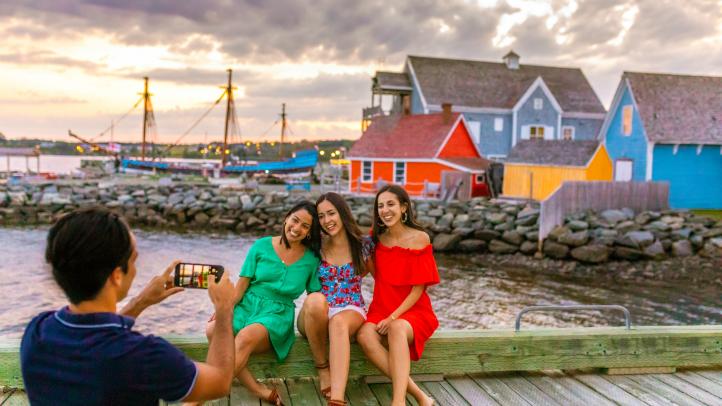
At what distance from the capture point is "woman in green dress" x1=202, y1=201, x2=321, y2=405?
3.88 metres

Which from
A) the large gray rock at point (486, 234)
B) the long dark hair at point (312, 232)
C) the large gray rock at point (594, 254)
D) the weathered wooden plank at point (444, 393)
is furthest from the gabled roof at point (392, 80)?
the weathered wooden plank at point (444, 393)

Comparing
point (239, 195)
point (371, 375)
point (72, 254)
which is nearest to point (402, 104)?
point (239, 195)

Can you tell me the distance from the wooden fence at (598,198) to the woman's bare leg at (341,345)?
16.0m

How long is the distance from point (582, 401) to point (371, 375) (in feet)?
4.26

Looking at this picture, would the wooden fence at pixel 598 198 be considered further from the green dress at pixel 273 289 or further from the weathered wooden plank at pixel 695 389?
the green dress at pixel 273 289

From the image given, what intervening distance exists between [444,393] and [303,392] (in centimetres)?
87

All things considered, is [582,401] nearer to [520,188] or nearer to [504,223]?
[504,223]

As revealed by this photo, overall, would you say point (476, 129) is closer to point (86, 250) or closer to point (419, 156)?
point (419, 156)

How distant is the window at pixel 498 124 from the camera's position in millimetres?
34500

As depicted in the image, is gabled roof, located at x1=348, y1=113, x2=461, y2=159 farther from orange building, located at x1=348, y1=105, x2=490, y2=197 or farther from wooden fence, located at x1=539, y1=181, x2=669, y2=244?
wooden fence, located at x1=539, y1=181, x2=669, y2=244

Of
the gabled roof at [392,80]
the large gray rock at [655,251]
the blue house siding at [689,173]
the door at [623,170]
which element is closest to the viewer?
the large gray rock at [655,251]

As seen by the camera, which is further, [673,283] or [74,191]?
[74,191]

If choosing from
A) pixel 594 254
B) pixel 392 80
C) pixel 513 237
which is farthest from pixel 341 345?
pixel 392 80

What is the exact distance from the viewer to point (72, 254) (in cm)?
186
